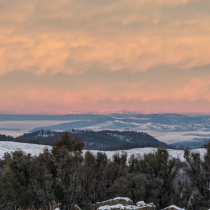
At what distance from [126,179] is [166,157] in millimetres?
8464

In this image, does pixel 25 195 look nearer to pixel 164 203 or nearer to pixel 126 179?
pixel 126 179

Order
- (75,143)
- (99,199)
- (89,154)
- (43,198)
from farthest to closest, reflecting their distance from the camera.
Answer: (75,143) < (89,154) < (99,199) < (43,198)

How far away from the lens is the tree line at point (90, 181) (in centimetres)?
2777

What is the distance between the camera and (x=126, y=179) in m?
30.8

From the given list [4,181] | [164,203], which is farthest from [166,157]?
[4,181]

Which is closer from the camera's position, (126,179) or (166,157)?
(126,179)

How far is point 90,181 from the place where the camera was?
33.4 m

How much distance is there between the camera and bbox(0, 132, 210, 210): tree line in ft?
91.1

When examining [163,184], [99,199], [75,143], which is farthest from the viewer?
[75,143]

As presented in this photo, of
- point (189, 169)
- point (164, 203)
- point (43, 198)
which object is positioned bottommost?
point (164, 203)

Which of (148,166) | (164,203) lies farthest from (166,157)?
(164,203)

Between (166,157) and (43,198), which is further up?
(166,157)

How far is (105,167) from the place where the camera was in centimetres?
3606

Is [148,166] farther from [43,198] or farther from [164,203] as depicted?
[43,198]
